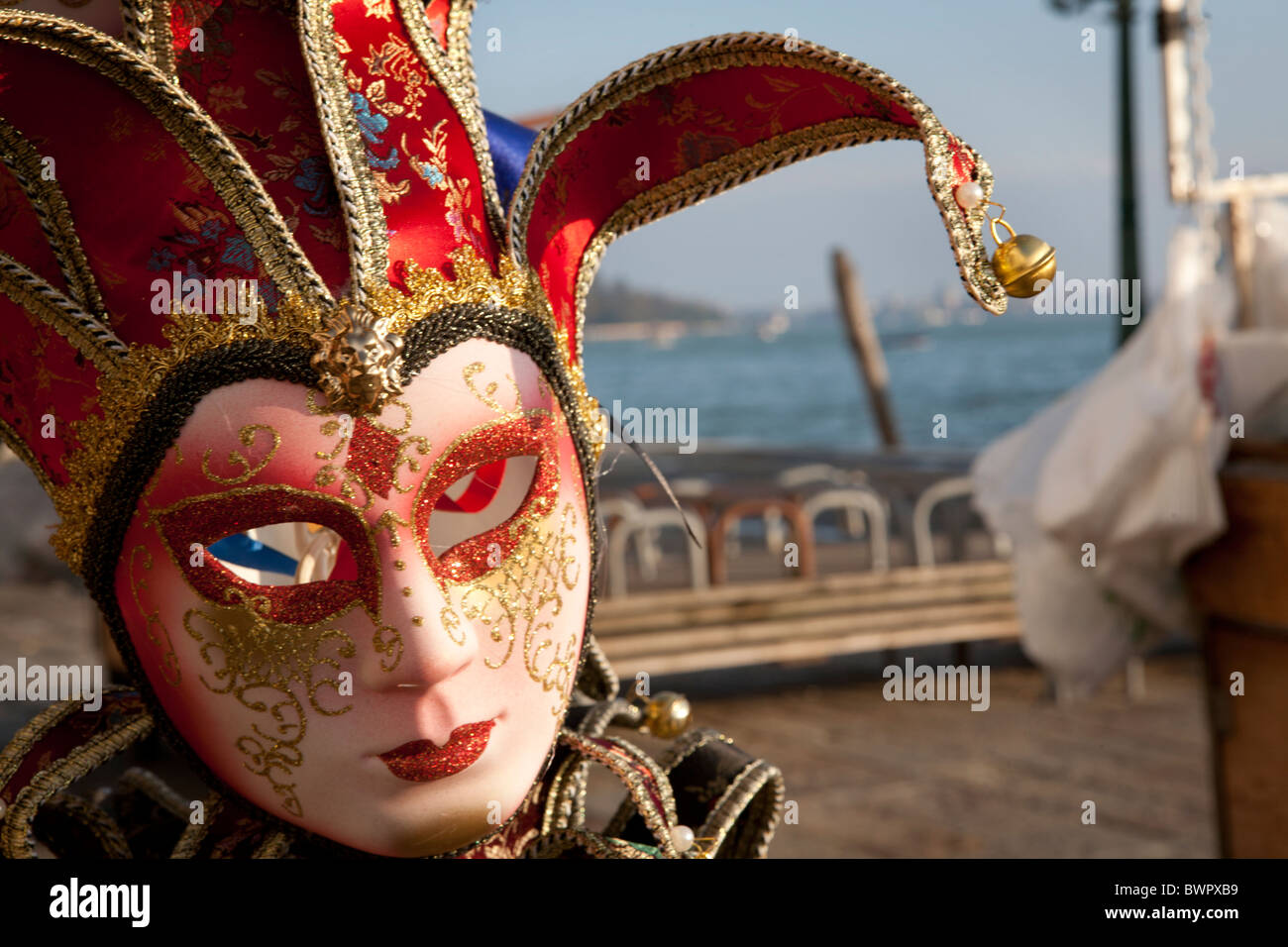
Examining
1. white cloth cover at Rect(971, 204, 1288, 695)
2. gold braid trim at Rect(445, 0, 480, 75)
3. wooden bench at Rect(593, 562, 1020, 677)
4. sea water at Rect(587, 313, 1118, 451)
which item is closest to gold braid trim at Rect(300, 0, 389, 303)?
gold braid trim at Rect(445, 0, 480, 75)

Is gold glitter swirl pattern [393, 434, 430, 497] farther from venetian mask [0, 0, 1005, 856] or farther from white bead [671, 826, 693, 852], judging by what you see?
white bead [671, 826, 693, 852]

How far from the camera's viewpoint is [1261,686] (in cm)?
442

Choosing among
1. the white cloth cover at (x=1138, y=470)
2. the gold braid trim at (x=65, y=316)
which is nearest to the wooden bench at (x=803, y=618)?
the white cloth cover at (x=1138, y=470)

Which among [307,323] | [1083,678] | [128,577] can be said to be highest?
[307,323]

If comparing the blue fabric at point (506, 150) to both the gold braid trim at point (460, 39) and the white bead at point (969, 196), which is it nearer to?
the gold braid trim at point (460, 39)

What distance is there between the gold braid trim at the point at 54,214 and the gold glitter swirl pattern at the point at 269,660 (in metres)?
0.38

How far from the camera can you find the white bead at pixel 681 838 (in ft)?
5.80

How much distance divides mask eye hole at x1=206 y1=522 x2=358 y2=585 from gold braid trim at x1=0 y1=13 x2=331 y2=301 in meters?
0.58

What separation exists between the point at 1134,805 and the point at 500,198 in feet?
16.0

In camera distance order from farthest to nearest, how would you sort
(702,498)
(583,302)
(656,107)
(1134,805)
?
(702,498), (1134,805), (583,302), (656,107)

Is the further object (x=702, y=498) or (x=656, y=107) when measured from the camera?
(x=702, y=498)

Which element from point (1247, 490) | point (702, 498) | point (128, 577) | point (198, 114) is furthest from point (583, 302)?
point (702, 498)

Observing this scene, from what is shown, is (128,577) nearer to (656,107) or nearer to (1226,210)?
(656,107)

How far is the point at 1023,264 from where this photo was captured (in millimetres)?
1386
